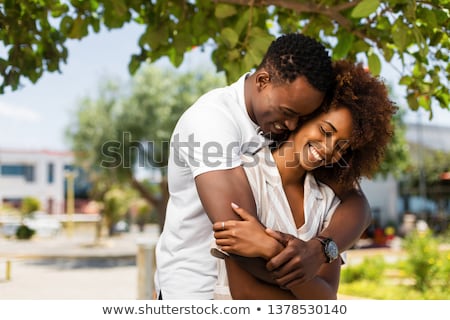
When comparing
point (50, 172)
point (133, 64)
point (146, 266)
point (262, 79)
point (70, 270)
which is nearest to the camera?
point (262, 79)

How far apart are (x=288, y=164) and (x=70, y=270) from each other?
621 inches

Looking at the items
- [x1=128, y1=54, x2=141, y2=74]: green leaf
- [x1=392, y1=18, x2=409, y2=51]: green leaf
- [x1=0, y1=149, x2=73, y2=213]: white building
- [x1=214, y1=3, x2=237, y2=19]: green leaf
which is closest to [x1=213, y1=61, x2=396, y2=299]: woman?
[x1=392, y1=18, x2=409, y2=51]: green leaf

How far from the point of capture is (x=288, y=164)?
5.83 feet

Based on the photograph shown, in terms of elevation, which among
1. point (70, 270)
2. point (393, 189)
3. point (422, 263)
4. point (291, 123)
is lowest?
point (70, 270)

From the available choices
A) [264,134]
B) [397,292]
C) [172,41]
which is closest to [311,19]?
[172,41]

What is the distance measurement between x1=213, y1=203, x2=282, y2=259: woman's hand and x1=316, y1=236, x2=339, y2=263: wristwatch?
0.18m

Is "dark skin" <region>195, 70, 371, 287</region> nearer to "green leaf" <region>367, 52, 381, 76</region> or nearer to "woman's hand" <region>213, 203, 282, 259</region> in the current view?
"woman's hand" <region>213, 203, 282, 259</region>

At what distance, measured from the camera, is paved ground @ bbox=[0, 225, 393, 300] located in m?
11.9

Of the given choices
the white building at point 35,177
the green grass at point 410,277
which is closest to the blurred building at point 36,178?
the white building at point 35,177

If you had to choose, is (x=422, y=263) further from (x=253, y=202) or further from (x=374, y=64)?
(x=253, y=202)

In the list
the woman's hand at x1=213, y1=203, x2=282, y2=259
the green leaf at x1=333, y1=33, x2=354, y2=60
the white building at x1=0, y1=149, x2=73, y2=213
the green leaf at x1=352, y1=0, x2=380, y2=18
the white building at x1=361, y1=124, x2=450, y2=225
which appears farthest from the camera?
the white building at x1=0, y1=149, x2=73, y2=213

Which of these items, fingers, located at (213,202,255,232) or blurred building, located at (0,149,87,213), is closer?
fingers, located at (213,202,255,232)

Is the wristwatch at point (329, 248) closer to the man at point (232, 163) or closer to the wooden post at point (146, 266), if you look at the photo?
the man at point (232, 163)

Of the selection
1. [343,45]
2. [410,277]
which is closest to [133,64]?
[343,45]
